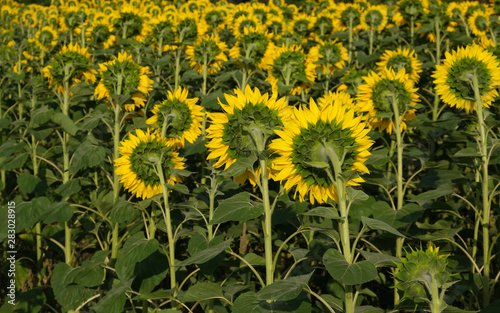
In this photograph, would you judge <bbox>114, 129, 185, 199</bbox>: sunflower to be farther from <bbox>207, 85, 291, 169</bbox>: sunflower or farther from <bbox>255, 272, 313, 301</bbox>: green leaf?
<bbox>255, 272, 313, 301</bbox>: green leaf

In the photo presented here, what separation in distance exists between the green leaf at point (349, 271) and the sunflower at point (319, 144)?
0.85 feet

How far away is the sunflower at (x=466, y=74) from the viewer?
2543 millimetres

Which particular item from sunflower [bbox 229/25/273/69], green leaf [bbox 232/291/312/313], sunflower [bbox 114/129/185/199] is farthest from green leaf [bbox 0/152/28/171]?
green leaf [bbox 232/291/312/313]

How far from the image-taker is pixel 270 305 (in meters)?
1.62

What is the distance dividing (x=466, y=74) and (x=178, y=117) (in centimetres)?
157

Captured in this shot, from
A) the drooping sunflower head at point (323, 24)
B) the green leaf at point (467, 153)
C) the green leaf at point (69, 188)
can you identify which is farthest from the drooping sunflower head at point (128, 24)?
the green leaf at point (467, 153)

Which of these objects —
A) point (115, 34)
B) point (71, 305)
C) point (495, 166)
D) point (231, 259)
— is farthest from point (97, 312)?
point (115, 34)

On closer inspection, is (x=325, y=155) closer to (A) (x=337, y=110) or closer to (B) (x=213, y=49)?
(A) (x=337, y=110)

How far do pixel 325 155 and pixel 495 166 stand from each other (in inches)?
74.5

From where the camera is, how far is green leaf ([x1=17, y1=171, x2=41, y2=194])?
318cm

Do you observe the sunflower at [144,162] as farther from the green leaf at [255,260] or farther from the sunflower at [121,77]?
the sunflower at [121,77]

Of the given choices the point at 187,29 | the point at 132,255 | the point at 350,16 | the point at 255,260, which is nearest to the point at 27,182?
the point at 132,255

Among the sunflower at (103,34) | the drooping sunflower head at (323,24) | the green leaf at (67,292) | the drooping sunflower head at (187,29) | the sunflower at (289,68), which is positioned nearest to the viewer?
the green leaf at (67,292)

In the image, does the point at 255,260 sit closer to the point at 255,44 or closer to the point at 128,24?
the point at 255,44
